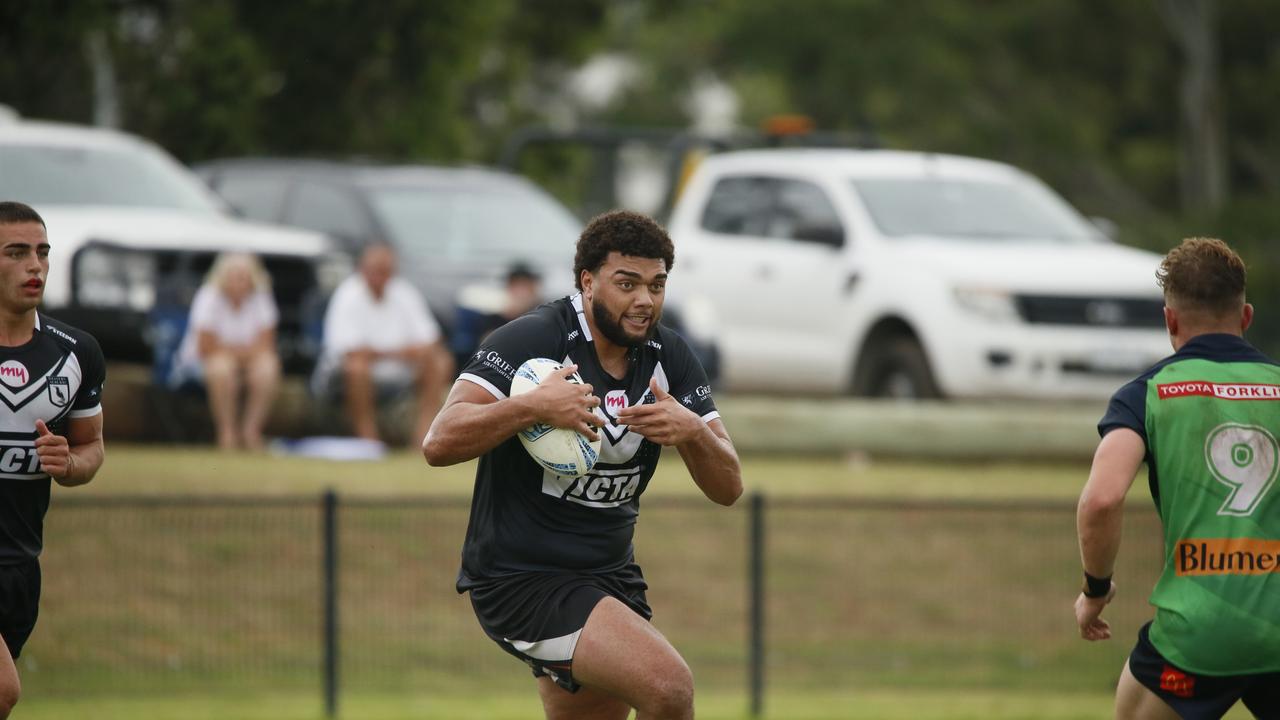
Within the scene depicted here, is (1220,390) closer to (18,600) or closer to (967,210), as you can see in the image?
(18,600)

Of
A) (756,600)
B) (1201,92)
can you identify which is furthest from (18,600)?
(1201,92)

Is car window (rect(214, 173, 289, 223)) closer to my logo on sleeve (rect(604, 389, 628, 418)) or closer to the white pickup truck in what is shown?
the white pickup truck

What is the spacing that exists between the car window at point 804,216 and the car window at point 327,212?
358 centimetres

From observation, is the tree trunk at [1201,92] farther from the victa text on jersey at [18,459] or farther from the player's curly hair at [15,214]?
the victa text on jersey at [18,459]

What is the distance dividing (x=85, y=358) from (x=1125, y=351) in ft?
31.8

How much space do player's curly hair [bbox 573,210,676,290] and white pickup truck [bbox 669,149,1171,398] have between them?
28.0ft

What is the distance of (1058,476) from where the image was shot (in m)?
14.9

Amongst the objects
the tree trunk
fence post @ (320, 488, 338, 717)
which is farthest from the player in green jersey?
the tree trunk

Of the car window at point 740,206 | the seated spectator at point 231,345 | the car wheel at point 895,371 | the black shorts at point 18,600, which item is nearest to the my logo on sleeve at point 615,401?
the black shorts at point 18,600

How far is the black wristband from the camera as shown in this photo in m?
5.84

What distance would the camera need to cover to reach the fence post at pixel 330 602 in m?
11.1

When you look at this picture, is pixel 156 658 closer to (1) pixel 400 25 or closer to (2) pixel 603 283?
(2) pixel 603 283

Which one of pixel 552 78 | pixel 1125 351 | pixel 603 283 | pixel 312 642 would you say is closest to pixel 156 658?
pixel 312 642

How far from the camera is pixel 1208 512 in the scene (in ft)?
18.6
